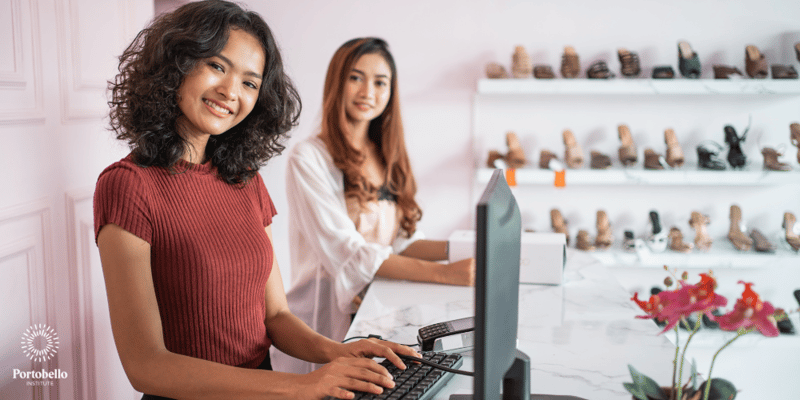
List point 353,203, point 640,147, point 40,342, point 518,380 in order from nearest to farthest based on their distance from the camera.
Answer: point 518,380, point 40,342, point 353,203, point 640,147

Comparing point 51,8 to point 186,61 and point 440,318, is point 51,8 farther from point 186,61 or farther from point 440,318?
point 440,318

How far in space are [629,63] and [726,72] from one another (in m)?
0.49

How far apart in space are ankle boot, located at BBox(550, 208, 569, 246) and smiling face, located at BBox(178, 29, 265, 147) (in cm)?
224

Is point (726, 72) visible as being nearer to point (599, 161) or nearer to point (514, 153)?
point (599, 161)

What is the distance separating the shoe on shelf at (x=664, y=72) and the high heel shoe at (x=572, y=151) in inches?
20.2

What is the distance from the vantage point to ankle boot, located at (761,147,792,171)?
116 inches

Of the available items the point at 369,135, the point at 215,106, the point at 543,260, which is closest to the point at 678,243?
the point at 543,260

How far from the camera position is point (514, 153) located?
306 centimetres

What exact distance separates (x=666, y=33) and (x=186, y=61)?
2.81m

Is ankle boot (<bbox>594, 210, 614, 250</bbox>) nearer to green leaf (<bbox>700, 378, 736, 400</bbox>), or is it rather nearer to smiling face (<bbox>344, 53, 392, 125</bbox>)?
smiling face (<bbox>344, 53, 392, 125</bbox>)

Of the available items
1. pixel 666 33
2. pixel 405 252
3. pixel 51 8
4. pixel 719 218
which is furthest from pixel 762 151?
pixel 51 8

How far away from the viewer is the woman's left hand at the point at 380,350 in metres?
1.06

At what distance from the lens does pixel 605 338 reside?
1282 mm

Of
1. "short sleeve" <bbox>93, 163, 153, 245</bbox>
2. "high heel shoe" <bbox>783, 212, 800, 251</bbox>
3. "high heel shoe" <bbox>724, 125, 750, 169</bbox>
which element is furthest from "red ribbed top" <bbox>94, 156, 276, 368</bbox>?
"high heel shoe" <bbox>783, 212, 800, 251</bbox>
